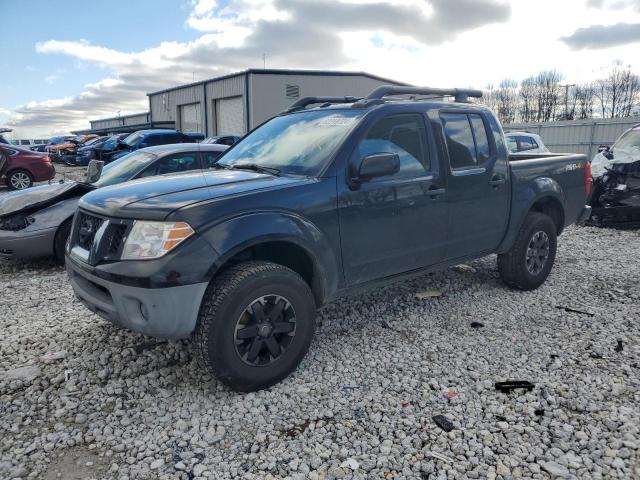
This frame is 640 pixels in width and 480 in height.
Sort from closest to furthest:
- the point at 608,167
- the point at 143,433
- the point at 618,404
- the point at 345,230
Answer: the point at 143,433 → the point at 618,404 → the point at 345,230 → the point at 608,167

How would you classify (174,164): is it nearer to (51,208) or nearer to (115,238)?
(51,208)

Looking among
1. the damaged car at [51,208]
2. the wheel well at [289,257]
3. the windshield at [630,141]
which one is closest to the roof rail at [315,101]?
the damaged car at [51,208]

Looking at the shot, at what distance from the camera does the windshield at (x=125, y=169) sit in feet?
20.1

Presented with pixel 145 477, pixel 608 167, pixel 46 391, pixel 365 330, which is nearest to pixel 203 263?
pixel 145 477

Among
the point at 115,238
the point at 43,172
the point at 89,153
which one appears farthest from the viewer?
the point at 89,153

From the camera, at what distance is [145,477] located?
2457 millimetres

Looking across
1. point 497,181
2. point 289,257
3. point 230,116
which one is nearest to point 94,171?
point 289,257

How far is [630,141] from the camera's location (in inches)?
368

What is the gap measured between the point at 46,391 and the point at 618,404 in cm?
379

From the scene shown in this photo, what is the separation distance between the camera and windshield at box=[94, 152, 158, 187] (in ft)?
20.1

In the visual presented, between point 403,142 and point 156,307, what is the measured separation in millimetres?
2367

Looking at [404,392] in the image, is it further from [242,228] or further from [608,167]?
[608,167]

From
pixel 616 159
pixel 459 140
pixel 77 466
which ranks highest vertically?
pixel 459 140

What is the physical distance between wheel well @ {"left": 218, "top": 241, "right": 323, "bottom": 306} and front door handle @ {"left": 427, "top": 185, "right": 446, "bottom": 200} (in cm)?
128
